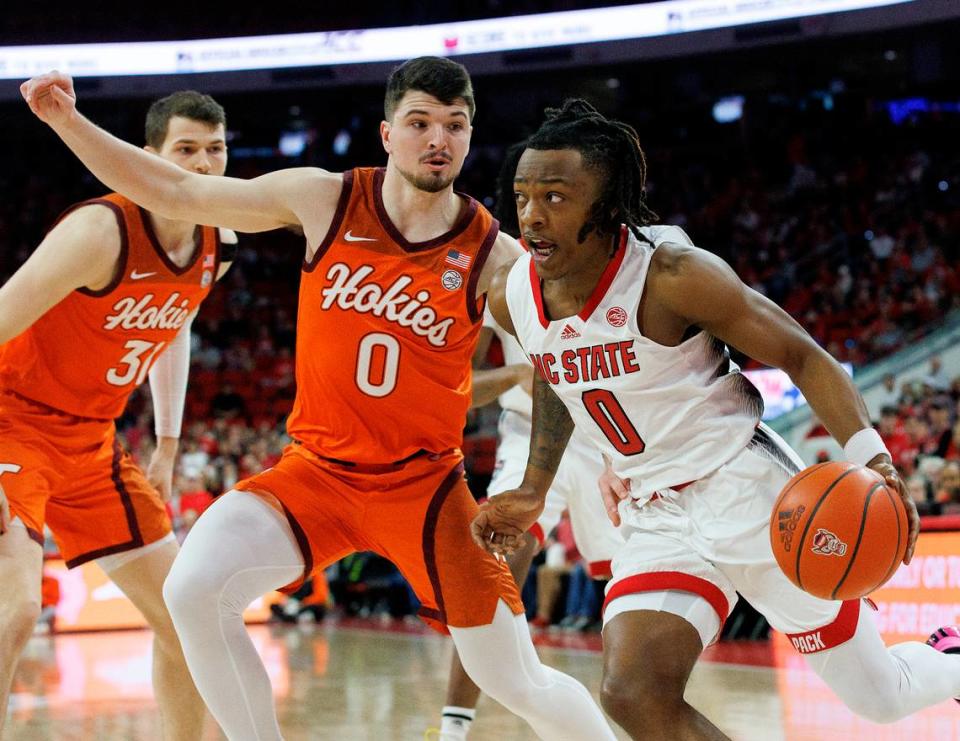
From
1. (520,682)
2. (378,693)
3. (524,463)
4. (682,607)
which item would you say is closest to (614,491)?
(682,607)

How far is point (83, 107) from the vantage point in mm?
20812

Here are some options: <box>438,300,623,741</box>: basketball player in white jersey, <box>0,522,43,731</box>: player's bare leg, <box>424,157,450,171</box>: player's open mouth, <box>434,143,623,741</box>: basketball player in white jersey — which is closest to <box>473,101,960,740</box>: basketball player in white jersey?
<box>424,157,450,171</box>: player's open mouth

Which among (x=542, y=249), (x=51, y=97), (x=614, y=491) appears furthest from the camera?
(x=614, y=491)

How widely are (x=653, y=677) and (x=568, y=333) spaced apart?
0.96 m

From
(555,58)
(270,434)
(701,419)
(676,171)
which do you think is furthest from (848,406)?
(676,171)

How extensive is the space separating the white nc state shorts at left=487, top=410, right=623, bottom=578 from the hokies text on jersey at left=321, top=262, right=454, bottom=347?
2153 mm

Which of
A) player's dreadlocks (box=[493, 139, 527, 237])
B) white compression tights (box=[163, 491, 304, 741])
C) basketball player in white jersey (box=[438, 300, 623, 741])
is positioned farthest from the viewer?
basketball player in white jersey (box=[438, 300, 623, 741])

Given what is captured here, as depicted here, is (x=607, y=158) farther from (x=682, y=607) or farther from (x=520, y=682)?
(x=520, y=682)

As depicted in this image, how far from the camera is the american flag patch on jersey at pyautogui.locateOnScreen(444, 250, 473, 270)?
3.81 metres

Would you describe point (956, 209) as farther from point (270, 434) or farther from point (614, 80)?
point (270, 434)

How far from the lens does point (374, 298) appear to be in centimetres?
371

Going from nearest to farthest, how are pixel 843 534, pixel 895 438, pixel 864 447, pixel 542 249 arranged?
pixel 843 534 < pixel 864 447 < pixel 542 249 < pixel 895 438

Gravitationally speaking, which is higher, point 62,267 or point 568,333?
point 62,267

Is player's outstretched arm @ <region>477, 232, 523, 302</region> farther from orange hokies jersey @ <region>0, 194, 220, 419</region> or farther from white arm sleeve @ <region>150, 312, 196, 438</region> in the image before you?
white arm sleeve @ <region>150, 312, 196, 438</region>
